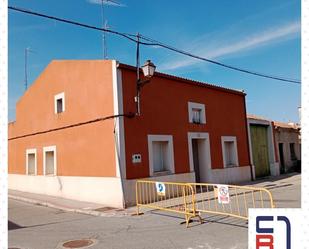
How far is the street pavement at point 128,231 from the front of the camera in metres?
6.32

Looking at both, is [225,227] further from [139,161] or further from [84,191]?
[84,191]

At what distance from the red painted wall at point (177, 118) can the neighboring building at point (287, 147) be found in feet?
16.9

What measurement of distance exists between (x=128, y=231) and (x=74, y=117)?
7374mm

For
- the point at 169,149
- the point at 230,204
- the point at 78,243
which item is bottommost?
the point at 78,243

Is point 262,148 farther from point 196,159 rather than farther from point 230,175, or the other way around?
point 196,159

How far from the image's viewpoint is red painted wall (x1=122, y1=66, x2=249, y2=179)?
459 inches

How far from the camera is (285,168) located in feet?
71.8

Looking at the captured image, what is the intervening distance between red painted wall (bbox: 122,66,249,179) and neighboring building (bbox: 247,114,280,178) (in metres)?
1.13

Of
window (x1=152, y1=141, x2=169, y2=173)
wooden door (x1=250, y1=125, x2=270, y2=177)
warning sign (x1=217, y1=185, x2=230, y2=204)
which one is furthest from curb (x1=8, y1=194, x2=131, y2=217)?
wooden door (x1=250, y1=125, x2=270, y2=177)

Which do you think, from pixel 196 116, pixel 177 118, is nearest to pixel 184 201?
pixel 177 118

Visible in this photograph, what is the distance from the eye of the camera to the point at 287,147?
Result: 22766 millimetres

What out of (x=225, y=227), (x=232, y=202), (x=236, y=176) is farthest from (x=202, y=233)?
(x=236, y=176)

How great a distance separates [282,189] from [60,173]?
385 inches

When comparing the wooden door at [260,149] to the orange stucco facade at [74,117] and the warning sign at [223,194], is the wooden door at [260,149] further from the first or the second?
the warning sign at [223,194]
